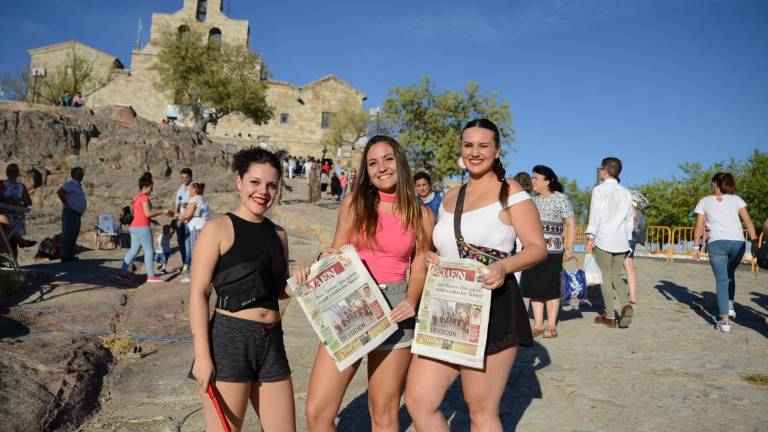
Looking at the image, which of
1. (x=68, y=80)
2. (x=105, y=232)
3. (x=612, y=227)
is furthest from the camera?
(x=68, y=80)

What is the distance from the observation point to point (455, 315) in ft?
8.39

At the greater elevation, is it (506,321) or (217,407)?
(506,321)

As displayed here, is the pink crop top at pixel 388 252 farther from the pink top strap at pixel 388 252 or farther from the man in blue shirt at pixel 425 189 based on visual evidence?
the man in blue shirt at pixel 425 189

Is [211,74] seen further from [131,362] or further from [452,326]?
[452,326]

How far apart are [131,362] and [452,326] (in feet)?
12.8

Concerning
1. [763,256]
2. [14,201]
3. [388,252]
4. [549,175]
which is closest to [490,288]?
[388,252]

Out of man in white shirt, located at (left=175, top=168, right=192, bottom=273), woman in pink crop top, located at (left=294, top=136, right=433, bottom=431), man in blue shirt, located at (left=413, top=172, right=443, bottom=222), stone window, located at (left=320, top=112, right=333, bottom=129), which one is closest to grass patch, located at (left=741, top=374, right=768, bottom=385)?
A: woman in pink crop top, located at (left=294, top=136, right=433, bottom=431)

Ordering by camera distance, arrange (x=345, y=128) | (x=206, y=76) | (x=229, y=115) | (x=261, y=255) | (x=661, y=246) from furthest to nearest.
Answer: (x=229, y=115) < (x=345, y=128) < (x=206, y=76) < (x=661, y=246) < (x=261, y=255)

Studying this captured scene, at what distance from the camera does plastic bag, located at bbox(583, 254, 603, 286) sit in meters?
6.76

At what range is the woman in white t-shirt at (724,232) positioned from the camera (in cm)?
642

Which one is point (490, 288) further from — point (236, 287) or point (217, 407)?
point (217, 407)

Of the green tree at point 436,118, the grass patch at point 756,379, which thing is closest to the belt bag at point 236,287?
the grass patch at point 756,379

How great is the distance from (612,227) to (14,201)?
8.91 m

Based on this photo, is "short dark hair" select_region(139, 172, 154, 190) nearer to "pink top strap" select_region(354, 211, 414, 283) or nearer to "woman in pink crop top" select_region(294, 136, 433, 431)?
"woman in pink crop top" select_region(294, 136, 433, 431)
